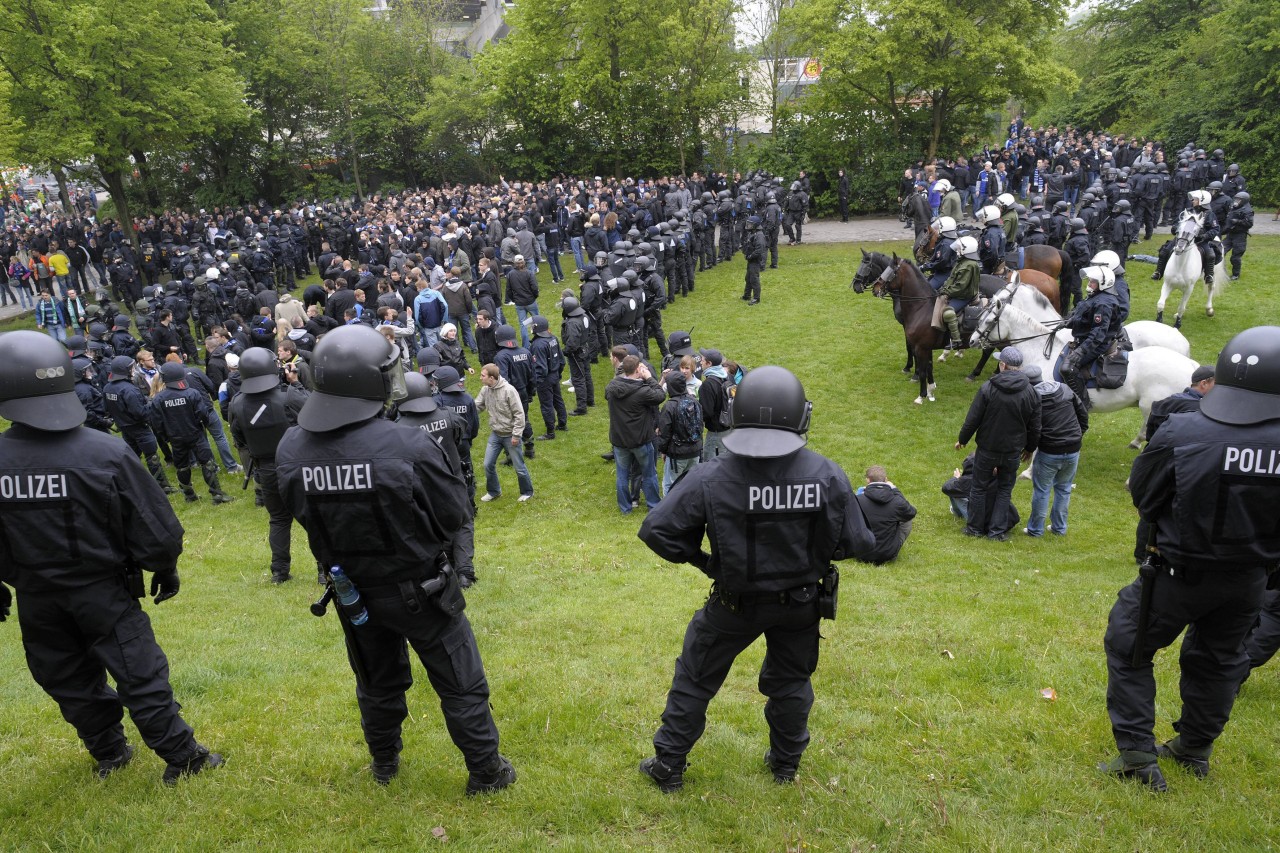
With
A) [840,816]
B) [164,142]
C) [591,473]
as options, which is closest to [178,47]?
[164,142]

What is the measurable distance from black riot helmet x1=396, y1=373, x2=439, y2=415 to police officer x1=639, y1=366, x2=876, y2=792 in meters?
3.99

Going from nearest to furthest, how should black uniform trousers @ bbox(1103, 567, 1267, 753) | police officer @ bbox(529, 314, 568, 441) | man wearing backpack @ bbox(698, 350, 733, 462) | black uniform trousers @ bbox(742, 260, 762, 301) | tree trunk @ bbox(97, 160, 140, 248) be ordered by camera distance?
1. black uniform trousers @ bbox(1103, 567, 1267, 753)
2. man wearing backpack @ bbox(698, 350, 733, 462)
3. police officer @ bbox(529, 314, 568, 441)
4. black uniform trousers @ bbox(742, 260, 762, 301)
5. tree trunk @ bbox(97, 160, 140, 248)

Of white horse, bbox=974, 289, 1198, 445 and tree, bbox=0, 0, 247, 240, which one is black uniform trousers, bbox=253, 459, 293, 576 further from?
tree, bbox=0, 0, 247, 240

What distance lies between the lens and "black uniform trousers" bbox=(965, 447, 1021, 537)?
842 cm

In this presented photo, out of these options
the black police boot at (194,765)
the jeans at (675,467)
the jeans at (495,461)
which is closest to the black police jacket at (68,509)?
the black police boot at (194,765)

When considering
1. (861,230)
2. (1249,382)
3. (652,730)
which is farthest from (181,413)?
(861,230)

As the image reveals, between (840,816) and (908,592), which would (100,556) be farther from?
(908,592)

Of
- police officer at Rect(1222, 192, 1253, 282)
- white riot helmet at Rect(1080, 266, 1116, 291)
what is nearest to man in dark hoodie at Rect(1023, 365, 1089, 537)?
white riot helmet at Rect(1080, 266, 1116, 291)

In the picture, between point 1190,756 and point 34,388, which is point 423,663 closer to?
point 34,388

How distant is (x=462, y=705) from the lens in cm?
400

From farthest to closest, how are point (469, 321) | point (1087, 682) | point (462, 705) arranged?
point (469, 321), point (1087, 682), point (462, 705)

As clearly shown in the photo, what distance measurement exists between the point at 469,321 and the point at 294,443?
1292 cm

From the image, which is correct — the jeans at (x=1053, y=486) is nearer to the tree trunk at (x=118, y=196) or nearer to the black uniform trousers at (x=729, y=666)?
the black uniform trousers at (x=729, y=666)

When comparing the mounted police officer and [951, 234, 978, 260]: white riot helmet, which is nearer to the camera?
the mounted police officer
